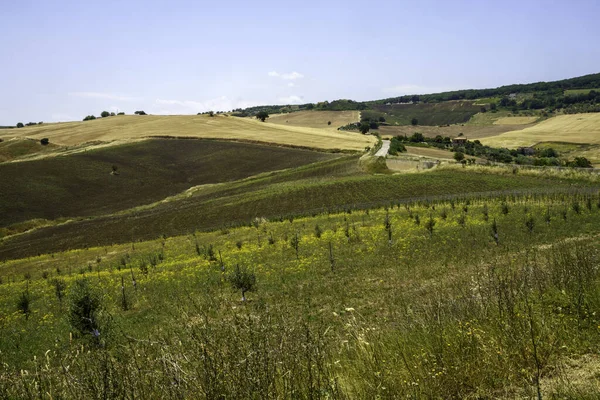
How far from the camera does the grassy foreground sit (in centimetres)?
484

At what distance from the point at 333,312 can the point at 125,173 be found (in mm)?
84028

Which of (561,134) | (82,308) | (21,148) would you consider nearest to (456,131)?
(561,134)

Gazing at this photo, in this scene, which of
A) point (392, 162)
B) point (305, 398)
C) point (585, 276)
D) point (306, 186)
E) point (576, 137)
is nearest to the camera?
point (305, 398)

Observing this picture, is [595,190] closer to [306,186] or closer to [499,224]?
[499,224]

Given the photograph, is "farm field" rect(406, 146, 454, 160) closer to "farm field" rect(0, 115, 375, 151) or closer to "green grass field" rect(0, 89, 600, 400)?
"green grass field" rect(0, 89, 600, 400)

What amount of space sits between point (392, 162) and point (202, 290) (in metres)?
57.1

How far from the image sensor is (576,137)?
103 metres

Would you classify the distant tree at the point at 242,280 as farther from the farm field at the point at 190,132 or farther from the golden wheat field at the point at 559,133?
the golden wheat field at the point at 559,133

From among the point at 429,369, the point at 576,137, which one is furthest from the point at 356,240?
the point at 576,137

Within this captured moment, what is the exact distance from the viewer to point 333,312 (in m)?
9.54

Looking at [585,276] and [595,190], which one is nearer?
[585,276]

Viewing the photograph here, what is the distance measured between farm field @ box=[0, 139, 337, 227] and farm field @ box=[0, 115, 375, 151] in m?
7.63

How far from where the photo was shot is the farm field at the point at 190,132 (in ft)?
354

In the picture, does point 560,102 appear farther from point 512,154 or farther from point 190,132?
point 190,132
